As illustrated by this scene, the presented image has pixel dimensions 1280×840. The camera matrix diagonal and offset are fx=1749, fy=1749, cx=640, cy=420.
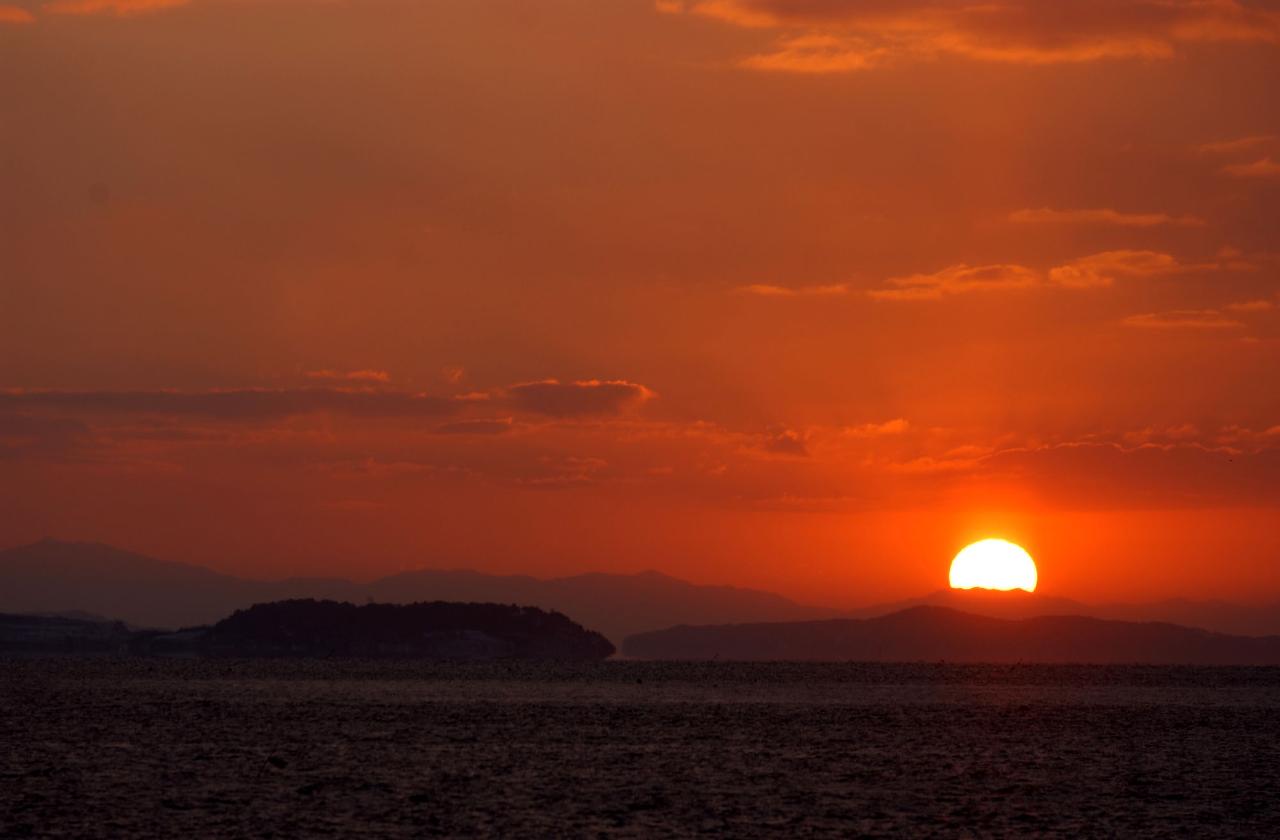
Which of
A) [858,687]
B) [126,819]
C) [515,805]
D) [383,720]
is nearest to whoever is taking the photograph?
[126,819]

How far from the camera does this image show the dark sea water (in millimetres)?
55156

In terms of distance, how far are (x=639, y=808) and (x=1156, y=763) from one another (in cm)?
2921

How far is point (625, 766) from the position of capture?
73.5 m

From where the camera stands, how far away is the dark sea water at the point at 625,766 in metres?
55.2

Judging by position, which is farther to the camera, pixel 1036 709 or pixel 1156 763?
pixel 1036 709

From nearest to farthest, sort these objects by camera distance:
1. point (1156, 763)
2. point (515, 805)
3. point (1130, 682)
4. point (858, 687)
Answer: point (515, 805) < point (1156, 763) < point (858, 687) < point (1130, 682)

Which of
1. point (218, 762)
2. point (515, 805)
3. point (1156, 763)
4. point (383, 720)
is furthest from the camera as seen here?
point (383, 720)

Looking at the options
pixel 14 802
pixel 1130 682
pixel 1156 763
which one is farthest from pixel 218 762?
pixel 1130 682

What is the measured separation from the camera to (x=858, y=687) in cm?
16950

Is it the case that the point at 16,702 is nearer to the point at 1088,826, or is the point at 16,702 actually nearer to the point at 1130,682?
the point at 1088,826

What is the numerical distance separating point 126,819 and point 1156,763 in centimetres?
4521

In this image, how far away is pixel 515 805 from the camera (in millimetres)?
59000

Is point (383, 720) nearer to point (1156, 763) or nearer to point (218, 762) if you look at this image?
point (218, 762)

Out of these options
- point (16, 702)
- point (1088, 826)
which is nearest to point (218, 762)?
point (1088, 826)
